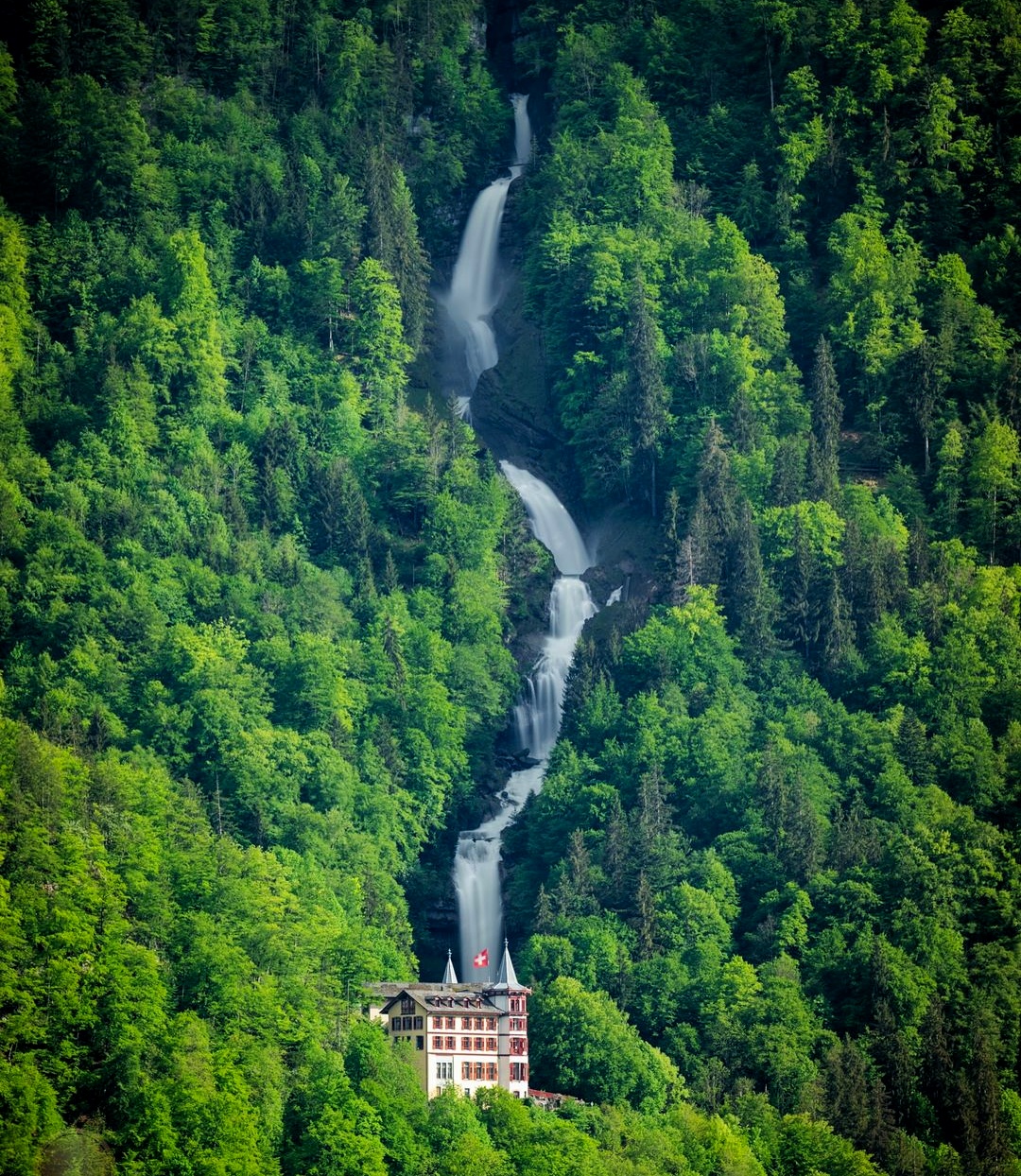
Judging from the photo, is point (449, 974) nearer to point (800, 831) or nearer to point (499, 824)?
point (499, 824)

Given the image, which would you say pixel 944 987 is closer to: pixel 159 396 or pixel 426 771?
pixel 426 771

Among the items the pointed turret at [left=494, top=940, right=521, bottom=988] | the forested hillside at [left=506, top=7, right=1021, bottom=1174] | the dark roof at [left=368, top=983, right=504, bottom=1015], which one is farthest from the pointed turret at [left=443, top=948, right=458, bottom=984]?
the forested hillside at [left=506, top=7, right=1021, bottom=1174]

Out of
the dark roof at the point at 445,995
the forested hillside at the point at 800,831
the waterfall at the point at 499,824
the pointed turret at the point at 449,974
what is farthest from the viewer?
the waterfall at the point at 499,824

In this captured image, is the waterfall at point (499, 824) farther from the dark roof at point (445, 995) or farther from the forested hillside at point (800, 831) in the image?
the dark roof at point (445, 995)

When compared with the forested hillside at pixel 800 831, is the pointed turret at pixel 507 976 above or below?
below

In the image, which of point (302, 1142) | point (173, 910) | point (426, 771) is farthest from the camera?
point (426, 771)

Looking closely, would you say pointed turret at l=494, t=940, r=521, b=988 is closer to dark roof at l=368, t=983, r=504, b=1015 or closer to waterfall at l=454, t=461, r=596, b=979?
dark roof at l=368, t=983, r=504, b=1015

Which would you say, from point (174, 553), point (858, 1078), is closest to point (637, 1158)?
point (858, 1078)

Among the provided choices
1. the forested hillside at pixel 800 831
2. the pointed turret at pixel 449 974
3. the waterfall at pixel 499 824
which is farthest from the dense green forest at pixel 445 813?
the pointed turret at pixel 449 974
